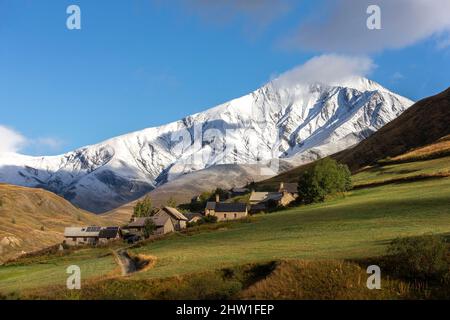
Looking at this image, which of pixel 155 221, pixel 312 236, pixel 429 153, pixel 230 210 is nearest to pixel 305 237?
pixel 312 236

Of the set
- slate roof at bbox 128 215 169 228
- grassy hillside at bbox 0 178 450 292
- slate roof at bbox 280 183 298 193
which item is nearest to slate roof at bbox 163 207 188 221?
slate roof at bbox 128 215 169 228

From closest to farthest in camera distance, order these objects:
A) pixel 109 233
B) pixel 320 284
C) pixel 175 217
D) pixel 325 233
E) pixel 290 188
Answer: pixel 320 284
pixel 325 233
pixel 175 217
pixel 109 233
pixel 290 188

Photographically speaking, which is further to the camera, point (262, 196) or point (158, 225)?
point (262, 196)

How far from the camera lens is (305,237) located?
64.2m

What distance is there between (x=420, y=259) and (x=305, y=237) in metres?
23.8

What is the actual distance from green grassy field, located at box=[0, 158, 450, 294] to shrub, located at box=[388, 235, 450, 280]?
2570 millimetres

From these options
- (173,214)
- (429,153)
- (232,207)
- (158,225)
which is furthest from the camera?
(232,207)

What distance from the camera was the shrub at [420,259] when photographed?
132 feet

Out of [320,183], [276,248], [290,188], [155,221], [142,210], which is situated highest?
[320,183]

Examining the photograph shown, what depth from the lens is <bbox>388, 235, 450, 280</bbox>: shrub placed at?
132 ft

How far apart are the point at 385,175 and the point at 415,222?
73835mm

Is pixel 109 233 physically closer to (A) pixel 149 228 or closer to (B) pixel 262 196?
(A) pixel 149 228

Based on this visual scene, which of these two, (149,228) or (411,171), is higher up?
(411,171)
